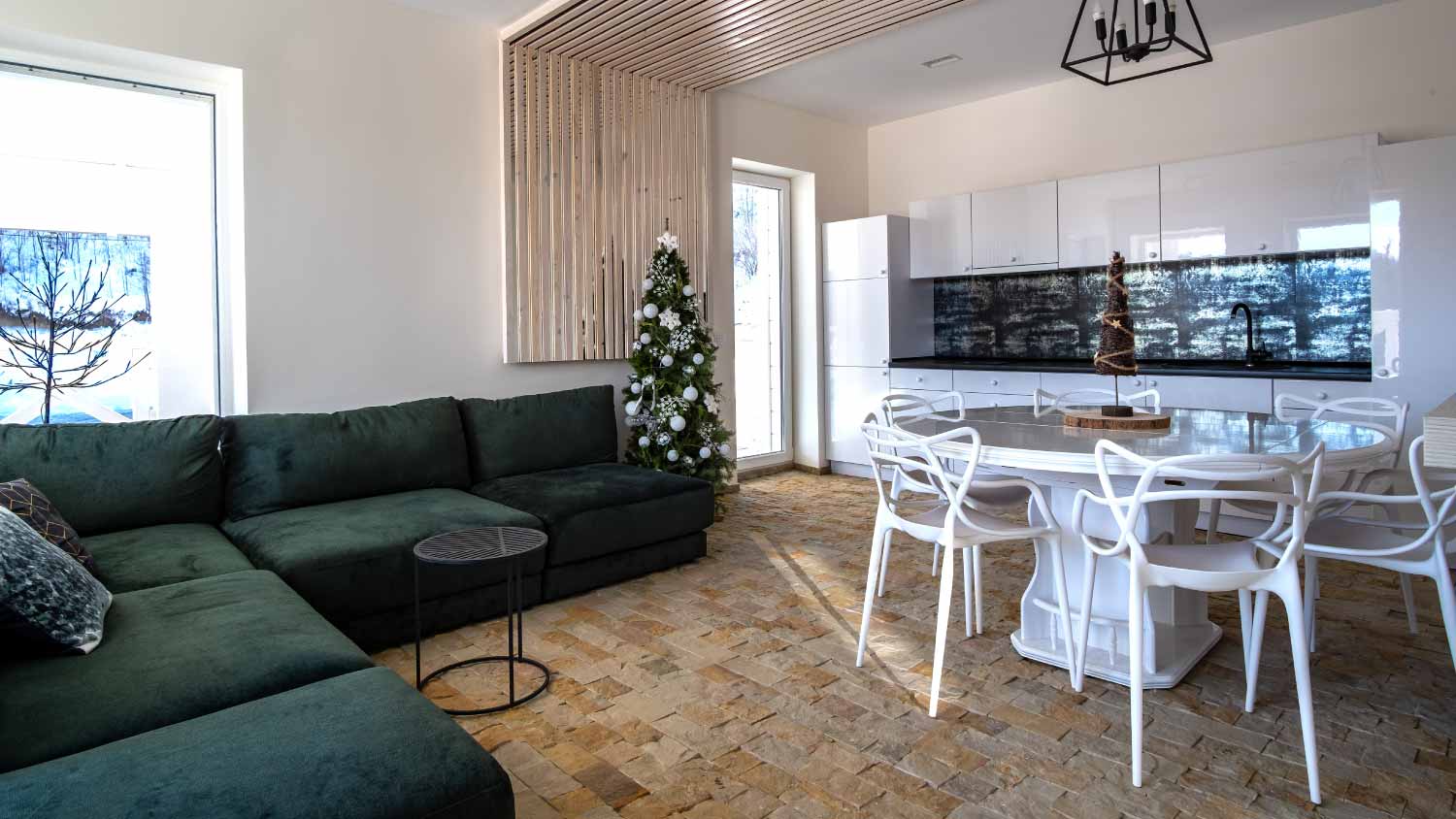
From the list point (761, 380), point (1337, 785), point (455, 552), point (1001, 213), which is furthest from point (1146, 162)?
point (455, 552)

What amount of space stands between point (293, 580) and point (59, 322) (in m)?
1.86

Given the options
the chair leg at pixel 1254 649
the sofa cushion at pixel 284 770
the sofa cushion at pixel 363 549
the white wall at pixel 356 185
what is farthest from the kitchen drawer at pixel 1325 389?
the sofa cushion at pixel 284 770

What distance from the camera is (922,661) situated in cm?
290

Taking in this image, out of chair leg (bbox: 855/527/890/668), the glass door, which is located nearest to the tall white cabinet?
the glass door

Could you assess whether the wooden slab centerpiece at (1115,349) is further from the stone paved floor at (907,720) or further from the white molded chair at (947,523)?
the stone paved floor at (907,720)

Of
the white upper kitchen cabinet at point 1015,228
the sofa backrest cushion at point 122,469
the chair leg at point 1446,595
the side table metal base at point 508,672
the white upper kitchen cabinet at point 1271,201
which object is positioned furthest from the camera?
the white upper kitchen cabinet at point 1015,228

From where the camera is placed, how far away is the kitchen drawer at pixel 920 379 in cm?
588

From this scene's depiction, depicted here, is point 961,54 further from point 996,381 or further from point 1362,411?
point 1362,411

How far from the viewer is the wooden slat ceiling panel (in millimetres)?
4148

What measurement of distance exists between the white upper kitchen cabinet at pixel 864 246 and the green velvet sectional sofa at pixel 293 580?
97.2 inches

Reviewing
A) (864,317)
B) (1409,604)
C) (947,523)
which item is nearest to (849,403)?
(864,317)

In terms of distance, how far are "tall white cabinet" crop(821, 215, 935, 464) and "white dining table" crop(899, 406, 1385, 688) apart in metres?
3.22

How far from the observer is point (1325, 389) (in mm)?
4324

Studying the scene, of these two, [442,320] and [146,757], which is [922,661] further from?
[442,320]
